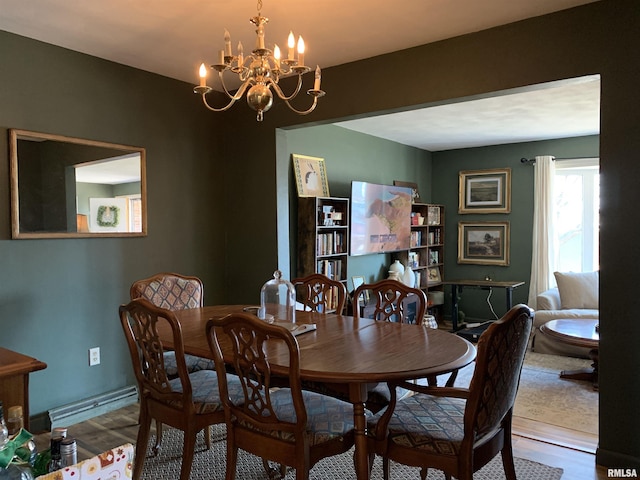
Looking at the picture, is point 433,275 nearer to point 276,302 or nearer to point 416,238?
point 416,238

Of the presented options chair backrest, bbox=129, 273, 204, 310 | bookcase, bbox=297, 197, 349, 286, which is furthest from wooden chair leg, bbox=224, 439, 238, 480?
bookcase, bbox=297, 197, 349, 286

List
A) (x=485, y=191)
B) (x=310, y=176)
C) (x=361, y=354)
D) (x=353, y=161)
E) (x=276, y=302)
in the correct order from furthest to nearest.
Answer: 1. (x=485, y=191)
2. (x=353, y=161)
3. (x=310, y=176)
4. (x=276, y=302)
5. (x=361, y=354)

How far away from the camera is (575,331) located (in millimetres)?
4020

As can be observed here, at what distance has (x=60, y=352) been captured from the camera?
306 centimetres

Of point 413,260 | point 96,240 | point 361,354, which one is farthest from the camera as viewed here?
point 413,260

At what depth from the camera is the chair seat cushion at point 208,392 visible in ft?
6.92

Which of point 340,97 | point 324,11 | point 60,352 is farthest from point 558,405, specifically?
point 60,352

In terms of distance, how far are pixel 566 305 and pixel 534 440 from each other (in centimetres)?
274

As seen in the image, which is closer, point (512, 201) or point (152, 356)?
point (152, 356)

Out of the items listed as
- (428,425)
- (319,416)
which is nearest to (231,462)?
(319,416)

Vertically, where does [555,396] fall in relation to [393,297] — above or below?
below

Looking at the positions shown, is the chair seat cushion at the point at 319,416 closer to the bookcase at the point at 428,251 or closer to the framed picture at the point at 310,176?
the framed picture at the point at 310,176

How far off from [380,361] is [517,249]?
5047mm

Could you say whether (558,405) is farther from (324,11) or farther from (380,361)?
(324,11)
